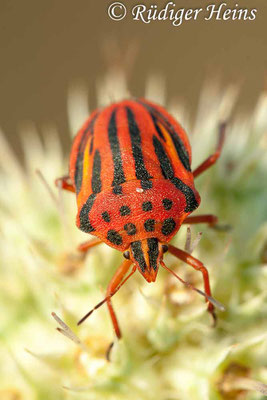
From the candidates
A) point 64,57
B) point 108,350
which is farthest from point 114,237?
point 64,57

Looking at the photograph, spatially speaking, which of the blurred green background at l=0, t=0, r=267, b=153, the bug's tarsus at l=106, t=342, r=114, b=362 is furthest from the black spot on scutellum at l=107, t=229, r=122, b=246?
the blurred green background at l=0, t=0, r=267, b=153

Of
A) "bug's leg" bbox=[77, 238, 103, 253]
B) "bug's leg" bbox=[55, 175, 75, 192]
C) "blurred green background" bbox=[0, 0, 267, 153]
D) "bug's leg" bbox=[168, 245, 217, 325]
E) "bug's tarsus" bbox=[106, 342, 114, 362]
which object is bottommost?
"bug's tarsus" bbox=[106, 342, 114, 362]

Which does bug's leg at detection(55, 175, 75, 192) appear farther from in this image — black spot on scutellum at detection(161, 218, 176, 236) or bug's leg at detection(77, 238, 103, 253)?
black spot on scutellum at detection(161, 218, 176, 236)

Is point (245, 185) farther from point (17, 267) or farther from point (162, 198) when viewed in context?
point (17, 267)

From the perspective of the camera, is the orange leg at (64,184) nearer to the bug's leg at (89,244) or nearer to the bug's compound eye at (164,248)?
the bug's leg at (89,244)

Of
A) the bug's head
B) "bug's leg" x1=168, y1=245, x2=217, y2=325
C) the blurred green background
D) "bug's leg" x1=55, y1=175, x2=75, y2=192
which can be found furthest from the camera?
the blurred green background

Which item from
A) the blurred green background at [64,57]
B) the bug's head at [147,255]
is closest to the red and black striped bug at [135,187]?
the bug's head at [147,255]
